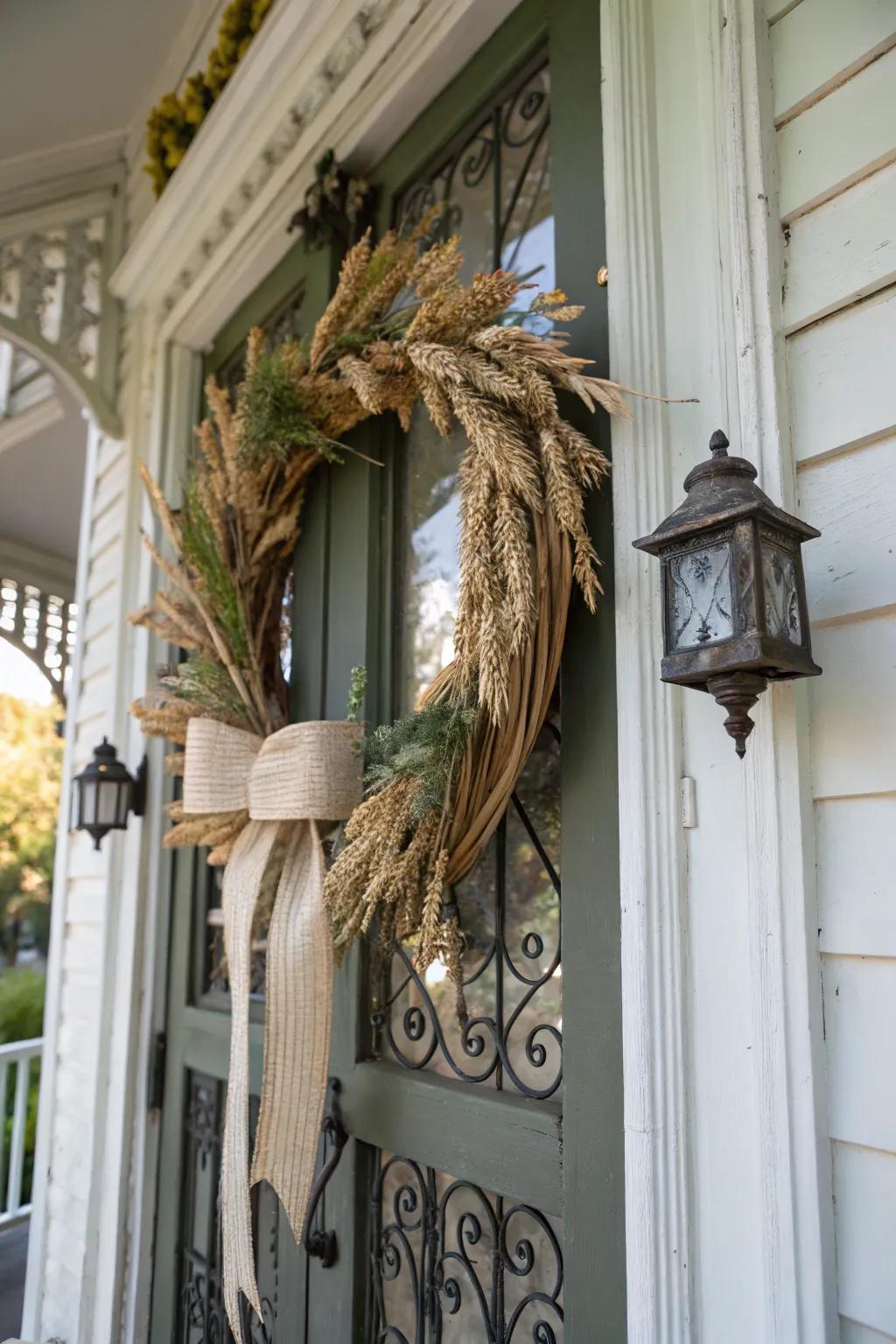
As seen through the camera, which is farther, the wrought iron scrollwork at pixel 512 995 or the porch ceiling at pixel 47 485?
the porch ceiling at pixel 47 485

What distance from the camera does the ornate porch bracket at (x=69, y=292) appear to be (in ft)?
8.06

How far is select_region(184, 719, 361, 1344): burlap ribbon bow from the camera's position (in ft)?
4.28

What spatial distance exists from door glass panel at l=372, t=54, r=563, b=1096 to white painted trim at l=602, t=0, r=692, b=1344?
203 mm

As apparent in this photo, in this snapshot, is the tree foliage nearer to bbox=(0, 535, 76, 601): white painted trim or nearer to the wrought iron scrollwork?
A: bbox=(0, 535, 76, 601): white painted trim

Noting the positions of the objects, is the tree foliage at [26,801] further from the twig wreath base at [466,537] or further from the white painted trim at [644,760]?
the white painted trim at [644,760]

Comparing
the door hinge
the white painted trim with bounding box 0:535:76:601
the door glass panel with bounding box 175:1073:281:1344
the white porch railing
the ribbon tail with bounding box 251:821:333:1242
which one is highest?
the white painted trim with bounding box 0:535:76:601

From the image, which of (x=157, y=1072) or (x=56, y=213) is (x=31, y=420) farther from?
(x=157, y=1072)

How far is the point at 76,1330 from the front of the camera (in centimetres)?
208

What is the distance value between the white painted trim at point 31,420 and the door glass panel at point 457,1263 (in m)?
3.03

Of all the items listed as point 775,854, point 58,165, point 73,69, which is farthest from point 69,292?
point 775,854

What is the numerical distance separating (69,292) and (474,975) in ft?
7.18

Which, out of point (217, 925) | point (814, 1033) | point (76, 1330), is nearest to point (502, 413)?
point (814, 1033)

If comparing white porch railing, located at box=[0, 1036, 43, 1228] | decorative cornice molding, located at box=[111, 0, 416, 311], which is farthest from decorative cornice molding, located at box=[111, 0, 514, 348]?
white porch railing, located at box=[0, 1036, 43, 1228]

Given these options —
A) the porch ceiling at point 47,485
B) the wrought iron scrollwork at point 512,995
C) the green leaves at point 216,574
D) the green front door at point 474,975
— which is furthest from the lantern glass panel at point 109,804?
the porch ceiling at point 47,485
